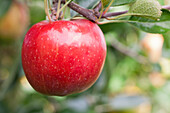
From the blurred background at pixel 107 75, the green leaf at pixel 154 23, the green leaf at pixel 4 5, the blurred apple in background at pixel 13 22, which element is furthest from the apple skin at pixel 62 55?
the blurred apple in background at pixel 13 22

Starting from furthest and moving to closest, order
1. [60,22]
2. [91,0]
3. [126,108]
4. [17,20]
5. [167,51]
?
[167,51], [126,108], [17,20], [91,0], [60,22]

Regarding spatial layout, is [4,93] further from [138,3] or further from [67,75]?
[138,3]

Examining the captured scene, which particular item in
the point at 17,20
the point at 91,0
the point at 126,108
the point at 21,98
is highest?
the point at 91,0

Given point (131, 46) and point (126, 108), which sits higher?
point (131, 46)

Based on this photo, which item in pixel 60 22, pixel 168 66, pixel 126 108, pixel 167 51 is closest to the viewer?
pixel 60 22

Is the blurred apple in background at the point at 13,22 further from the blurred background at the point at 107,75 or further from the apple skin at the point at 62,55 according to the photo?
the apple skin at the point at 62,55

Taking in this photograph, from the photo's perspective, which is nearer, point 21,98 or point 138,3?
point 138,3

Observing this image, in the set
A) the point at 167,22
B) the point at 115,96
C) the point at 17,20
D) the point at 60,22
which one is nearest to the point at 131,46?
the point at 115,96

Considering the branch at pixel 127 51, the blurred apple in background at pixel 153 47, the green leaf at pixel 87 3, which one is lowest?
the blurred apple in background at pixel 153 47
